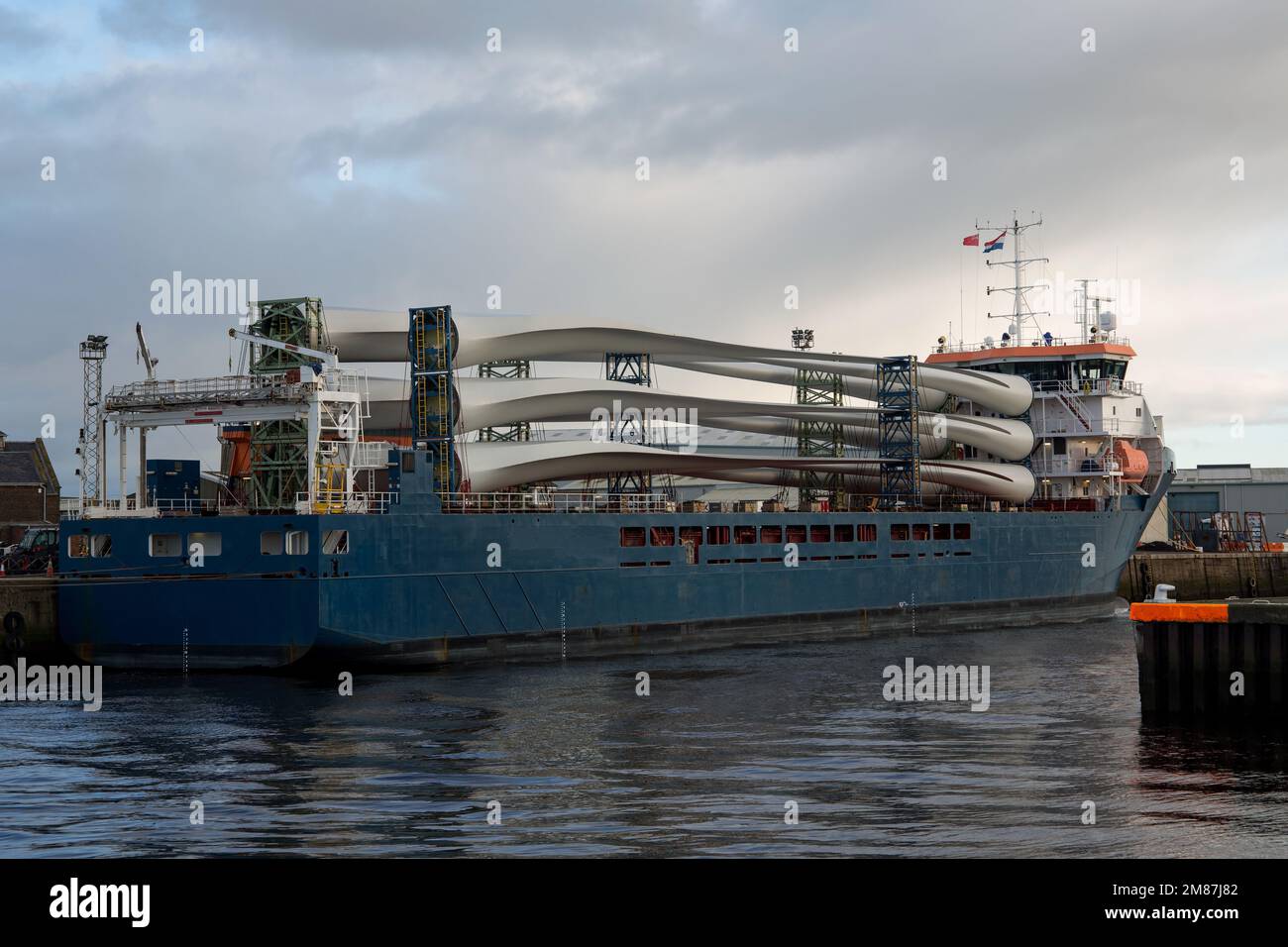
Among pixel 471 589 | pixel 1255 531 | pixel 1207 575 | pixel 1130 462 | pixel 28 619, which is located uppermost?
pixel 1130 462

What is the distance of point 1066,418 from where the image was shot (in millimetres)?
58594

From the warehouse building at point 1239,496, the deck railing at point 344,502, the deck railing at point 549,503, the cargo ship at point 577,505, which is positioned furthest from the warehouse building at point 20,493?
the warehouse building at point 1239,496

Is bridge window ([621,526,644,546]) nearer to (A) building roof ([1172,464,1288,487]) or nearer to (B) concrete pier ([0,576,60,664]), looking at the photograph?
Result: (B) concrete pier ([0,576,60,664])

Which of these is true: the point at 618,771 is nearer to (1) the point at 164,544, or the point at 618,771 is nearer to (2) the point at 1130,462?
(1) the point at 164,544

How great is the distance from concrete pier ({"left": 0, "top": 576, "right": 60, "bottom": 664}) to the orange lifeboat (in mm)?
43213

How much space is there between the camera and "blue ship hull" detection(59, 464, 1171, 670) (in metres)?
31.7

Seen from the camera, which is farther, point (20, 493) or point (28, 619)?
point (20, 493)

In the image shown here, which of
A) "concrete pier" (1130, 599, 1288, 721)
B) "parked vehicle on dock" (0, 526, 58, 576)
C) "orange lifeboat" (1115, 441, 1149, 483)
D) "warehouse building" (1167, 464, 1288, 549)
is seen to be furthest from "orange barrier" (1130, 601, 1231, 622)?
"warehouse building" (1167, 464, 1288, 549)

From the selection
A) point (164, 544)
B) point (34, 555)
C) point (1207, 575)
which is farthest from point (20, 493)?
point (1207, 575)

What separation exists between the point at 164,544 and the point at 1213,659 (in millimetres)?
24964

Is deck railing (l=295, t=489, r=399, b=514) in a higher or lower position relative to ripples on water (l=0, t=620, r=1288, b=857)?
higher

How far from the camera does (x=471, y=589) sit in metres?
34.1
